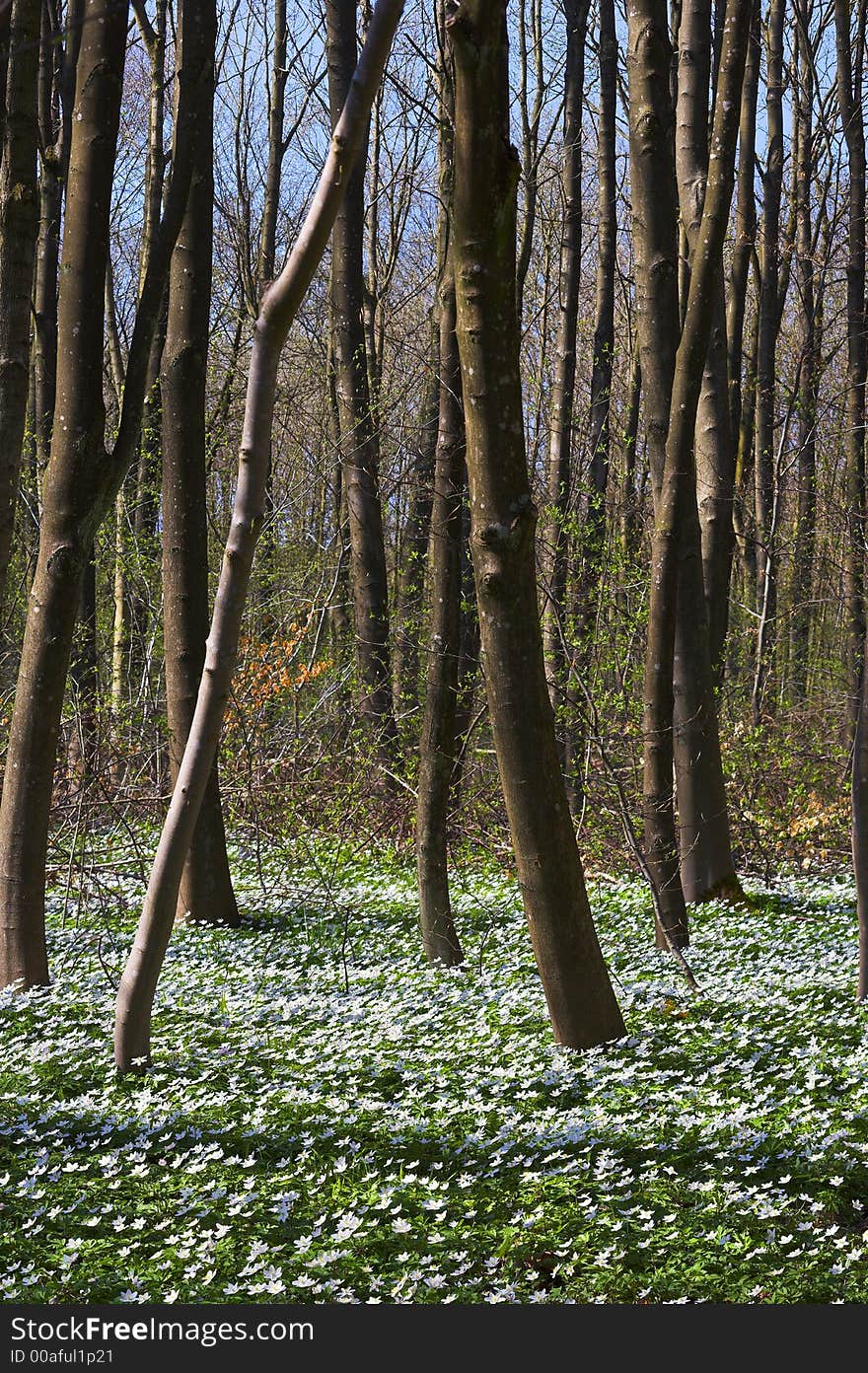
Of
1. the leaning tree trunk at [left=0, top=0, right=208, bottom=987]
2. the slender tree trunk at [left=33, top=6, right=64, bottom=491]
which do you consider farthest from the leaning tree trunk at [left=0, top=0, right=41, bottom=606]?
the slender tree trunk at [left=33, top=6, right=64, bottom=491]

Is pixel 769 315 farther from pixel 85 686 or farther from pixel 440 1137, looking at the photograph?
pixel 440 1137

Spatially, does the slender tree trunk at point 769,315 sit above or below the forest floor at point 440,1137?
above

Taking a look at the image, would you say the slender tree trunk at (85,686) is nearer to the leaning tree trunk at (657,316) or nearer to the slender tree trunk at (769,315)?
the leaning tree trunk at (657,316)

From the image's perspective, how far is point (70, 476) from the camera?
589 centimetres

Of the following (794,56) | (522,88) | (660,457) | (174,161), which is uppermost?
(794,56)

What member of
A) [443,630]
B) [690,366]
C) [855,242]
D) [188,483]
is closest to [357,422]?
[188,483]

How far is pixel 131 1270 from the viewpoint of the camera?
315cm

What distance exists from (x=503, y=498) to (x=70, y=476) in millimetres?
2566

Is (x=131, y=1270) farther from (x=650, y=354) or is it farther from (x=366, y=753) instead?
(x=366, y=753)

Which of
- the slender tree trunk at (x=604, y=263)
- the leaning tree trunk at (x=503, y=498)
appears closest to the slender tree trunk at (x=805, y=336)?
the slender tree trunk at (x=604, y=263)

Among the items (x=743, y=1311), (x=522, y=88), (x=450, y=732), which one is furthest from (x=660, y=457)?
(x=522, y=88)

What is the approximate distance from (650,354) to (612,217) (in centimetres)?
568

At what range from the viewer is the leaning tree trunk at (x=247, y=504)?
166 inches

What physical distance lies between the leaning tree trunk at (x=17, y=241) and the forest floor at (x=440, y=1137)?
8.05 feet
